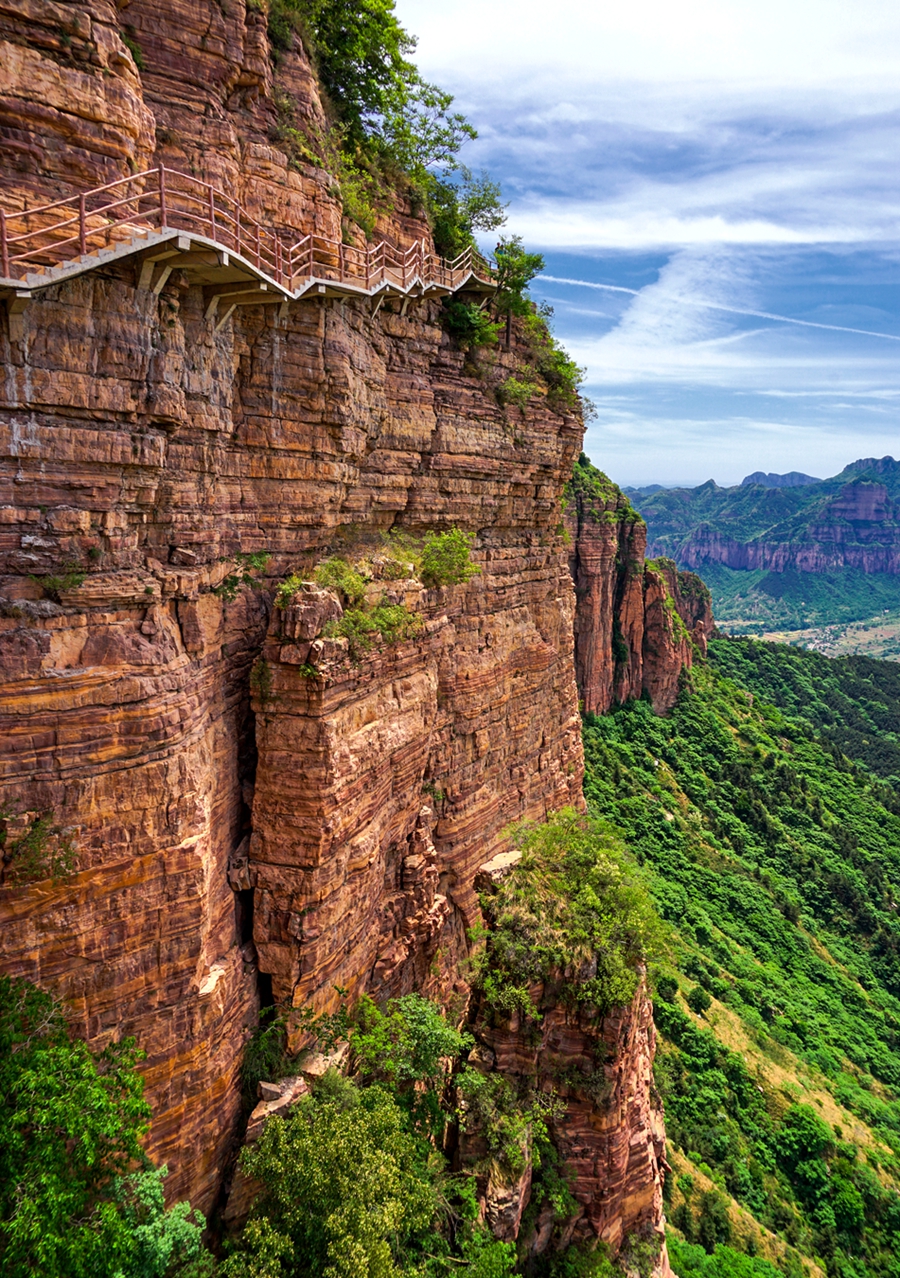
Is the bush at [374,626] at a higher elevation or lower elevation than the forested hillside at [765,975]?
higher

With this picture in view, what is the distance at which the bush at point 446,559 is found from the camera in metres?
22.7

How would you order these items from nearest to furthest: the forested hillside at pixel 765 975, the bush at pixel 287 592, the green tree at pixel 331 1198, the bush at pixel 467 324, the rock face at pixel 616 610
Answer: the green tree at pixel 331 1198 < the bush at pixel 287 592 < the bush at pixel 467 324 < the forested hillside at pixel 765 975 < the rock face at pixel 616 610

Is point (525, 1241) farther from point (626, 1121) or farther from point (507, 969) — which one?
point (507, 969)

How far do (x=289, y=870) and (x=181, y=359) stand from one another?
1183 centimetres

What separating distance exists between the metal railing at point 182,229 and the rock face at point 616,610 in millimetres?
51491

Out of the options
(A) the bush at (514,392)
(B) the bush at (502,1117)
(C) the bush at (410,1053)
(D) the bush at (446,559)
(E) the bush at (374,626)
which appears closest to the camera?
(B) the bush at (502,1117)

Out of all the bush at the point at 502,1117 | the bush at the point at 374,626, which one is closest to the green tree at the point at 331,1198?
the bush at the point at 502,1117

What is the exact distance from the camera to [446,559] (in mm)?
22922

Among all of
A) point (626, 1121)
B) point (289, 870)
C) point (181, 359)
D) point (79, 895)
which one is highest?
point (181, 359)

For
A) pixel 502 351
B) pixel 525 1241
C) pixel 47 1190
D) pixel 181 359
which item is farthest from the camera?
pixel 502 351

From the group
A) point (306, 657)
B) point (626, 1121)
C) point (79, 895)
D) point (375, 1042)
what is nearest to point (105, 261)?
point (306, 657)

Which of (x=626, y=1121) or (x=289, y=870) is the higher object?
(x=289, y=870)

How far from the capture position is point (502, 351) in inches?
1088

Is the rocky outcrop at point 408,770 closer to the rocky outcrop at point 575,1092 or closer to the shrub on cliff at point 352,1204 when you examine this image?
the shrub on cliff at point 352,1204
